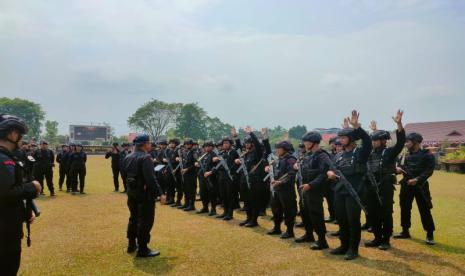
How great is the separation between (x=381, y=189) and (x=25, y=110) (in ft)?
340

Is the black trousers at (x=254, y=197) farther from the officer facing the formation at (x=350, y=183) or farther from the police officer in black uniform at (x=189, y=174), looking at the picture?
the officer facing the formation at (x=350, y=183)

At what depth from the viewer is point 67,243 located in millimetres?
7469

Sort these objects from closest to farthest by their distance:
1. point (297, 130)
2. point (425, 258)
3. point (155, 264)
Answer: point (155, 264) < point (425, 258) < point (297, 130)

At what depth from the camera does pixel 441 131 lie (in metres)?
62.0

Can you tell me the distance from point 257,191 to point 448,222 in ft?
17.4

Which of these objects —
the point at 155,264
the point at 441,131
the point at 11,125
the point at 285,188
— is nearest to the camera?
the point at 11,125

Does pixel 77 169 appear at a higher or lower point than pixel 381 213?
higher

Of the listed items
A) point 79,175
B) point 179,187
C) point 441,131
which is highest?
point 441,131

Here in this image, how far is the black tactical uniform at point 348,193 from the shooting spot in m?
6.35

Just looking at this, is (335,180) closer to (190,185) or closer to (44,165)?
(190,185)

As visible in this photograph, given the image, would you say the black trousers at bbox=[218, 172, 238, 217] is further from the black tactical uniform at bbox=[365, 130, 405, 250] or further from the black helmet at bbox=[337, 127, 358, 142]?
the black helmet at bbox=[337, 127, 358, 142]

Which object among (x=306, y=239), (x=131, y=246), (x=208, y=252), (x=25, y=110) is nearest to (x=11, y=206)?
(x=131, y=246)

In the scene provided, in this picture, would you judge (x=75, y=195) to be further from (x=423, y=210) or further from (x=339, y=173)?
(x=423, y=210)

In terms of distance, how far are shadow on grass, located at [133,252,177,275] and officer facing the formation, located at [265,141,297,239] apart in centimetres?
275
